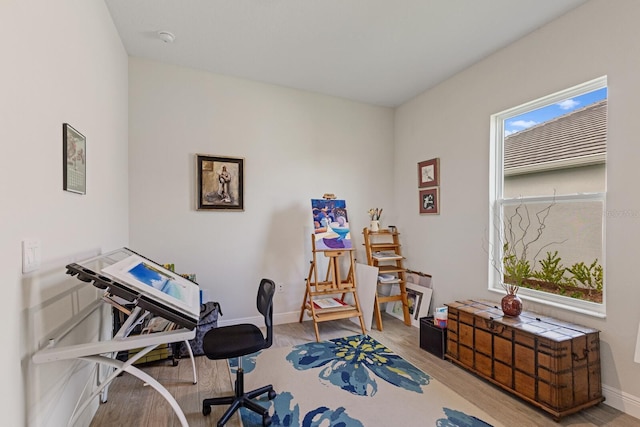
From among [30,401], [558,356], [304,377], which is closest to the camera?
[30,401]

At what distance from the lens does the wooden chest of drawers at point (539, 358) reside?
2074 mm

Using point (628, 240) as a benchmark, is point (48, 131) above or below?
above

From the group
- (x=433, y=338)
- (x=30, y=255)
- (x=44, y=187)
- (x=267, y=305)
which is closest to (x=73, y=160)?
(x=44, y=187)

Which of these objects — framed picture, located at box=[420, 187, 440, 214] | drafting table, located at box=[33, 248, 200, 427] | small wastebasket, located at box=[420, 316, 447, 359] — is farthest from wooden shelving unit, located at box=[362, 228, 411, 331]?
drafting table, located at box=[33, 248, 200, 427]

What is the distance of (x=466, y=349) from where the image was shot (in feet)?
9.01

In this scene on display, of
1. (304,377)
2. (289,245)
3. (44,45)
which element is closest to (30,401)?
(44,45)

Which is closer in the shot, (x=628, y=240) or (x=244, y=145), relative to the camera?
(x=628, y=240)

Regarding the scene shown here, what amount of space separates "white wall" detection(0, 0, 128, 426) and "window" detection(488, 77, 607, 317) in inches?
127

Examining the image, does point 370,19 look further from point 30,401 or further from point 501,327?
point 30,401

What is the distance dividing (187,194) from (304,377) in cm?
223

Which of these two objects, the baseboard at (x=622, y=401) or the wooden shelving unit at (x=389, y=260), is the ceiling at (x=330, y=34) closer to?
the wooden shelving unit at (x=389, y=260)

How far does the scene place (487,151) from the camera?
3.15m

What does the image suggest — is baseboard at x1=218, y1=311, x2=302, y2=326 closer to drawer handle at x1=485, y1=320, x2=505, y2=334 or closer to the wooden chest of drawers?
the wooden chest of drawers

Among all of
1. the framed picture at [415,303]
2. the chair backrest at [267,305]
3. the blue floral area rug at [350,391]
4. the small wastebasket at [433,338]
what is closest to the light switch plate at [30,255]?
the chair backrest at [267,305]
